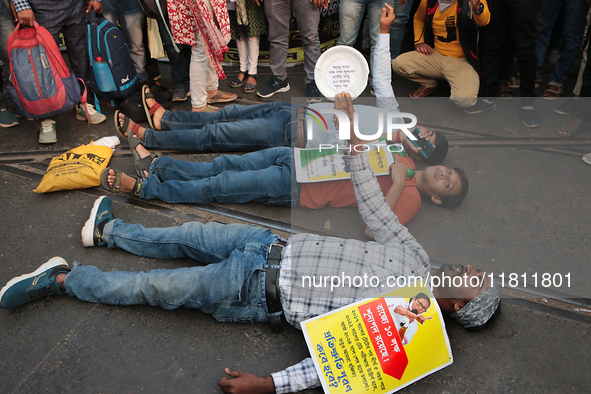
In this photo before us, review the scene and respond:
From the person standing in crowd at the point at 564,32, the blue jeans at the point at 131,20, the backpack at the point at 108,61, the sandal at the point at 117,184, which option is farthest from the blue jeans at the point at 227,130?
the person standing in crowd at the point at 564,32

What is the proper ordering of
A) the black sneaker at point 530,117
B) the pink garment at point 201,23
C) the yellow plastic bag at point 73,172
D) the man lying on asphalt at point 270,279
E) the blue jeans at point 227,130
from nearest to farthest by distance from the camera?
the man lying on asphalt at point 270,279
the yellow plastic bag at point 73,172
the blue jeans at point 227,130
the pink garment at point 201,23
the black sneaker at point 530,117

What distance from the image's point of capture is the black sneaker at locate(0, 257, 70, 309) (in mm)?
2084

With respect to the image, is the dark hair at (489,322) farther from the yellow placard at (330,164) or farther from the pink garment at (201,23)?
the pink garment at (201,23)

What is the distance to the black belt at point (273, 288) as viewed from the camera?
1943mm

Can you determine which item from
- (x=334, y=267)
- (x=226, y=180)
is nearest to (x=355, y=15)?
(x=226, y=180)

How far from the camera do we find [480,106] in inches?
145

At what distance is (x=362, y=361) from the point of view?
171 cm

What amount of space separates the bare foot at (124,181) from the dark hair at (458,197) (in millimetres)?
2003

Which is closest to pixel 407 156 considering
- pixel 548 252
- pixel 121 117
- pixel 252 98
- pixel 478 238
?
pixel 478 238

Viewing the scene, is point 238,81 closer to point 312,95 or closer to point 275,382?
point 312,95

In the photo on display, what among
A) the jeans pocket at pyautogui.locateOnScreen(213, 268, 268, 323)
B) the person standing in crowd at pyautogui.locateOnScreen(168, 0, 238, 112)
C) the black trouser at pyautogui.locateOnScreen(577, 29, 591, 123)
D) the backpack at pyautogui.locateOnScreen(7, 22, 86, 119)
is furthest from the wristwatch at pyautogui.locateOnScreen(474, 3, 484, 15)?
the backpack at pyautogui.locateOnScreen(7, 22, 86, 119)

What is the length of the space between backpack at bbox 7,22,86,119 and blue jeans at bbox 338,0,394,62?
7.68 feet

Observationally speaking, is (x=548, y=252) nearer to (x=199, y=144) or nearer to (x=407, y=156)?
(x=407, y=156)

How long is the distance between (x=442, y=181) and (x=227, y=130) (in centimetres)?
153
